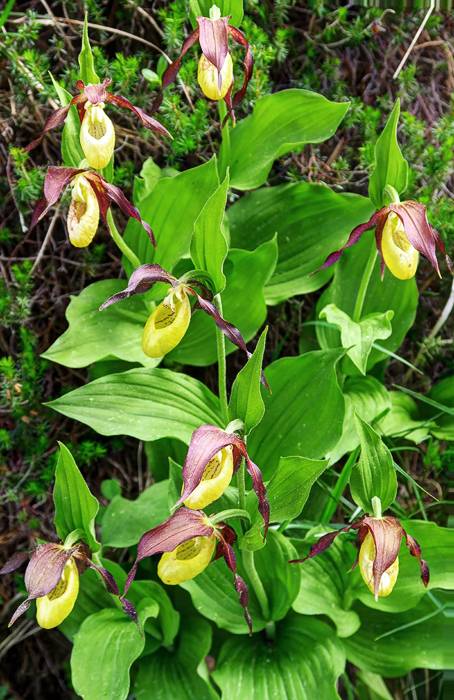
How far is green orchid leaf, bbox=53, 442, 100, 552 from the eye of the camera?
1.30 metres

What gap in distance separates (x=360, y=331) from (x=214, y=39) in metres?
0.66

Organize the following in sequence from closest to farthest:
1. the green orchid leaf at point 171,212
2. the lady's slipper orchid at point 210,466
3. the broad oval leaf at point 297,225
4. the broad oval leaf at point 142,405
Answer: the lady's slipper orchid at point 210,466 < the broad oval leaf at point 142,405 < the green orchid leaf at point 171,212 < the broad oval leaf at point 297,225

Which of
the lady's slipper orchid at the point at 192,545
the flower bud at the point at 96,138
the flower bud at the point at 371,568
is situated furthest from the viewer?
the flower bud at the point at 96,138

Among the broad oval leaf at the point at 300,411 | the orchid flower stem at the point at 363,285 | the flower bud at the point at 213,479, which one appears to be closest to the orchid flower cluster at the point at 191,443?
the flower bud at the point at 213,479

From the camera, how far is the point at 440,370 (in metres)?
1.96

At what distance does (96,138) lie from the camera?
1.41 m

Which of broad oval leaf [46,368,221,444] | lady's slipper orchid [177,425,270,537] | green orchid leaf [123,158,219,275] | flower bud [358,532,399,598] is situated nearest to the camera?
lady's slipper orchid [177,425,270,537]

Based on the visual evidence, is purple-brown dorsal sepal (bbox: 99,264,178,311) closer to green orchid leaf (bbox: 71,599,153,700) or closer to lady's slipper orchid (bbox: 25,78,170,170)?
lady's slipper orchid (bbox: 25,78,170,170)

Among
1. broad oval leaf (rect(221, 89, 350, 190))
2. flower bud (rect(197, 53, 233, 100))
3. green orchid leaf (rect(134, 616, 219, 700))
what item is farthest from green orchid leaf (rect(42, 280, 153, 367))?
green orchid leaf (rect(134, 616, 219, 700))

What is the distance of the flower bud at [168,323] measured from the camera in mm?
1299

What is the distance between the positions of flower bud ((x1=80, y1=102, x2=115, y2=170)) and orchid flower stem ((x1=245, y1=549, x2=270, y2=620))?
30.5 inches

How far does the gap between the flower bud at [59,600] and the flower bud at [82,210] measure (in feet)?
1.97

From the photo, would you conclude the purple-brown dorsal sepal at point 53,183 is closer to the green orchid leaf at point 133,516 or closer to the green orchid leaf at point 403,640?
the green orchid leaf at point 133,516

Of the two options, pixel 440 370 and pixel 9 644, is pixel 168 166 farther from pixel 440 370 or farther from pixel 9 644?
pixel 9 644
